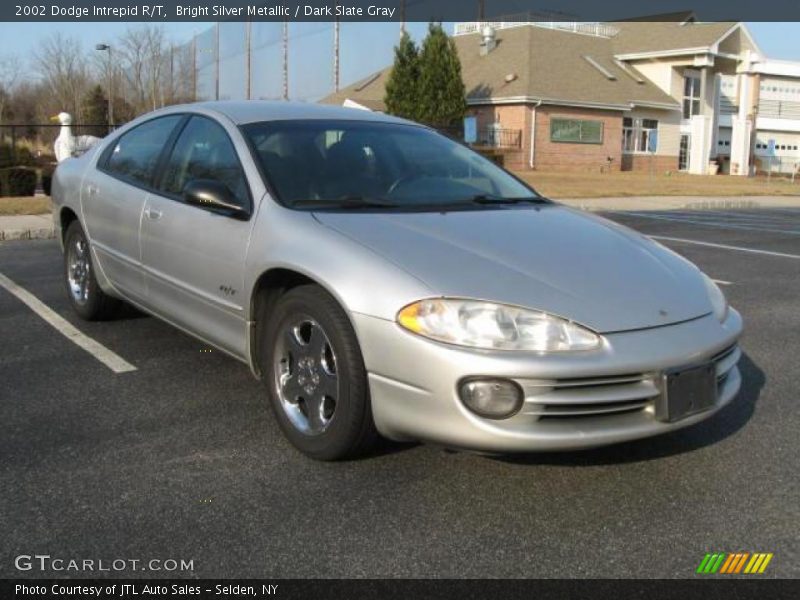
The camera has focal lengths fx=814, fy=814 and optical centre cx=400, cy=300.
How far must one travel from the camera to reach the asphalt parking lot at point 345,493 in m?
2.69

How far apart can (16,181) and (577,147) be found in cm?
2483

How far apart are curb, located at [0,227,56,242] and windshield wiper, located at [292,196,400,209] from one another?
7.90 metres

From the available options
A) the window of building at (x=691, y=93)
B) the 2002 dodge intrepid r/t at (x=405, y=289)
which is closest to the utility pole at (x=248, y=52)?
the window of building at (x=691, y=93)

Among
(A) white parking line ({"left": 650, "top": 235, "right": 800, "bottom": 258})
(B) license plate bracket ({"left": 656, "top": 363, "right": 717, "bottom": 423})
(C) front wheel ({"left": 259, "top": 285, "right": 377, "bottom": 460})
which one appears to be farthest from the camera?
(A) white parking line ({"left": 650, "top": 235, "right": 800, "bottom": 258})

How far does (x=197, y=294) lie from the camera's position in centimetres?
411

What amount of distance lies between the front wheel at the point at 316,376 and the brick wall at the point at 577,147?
3120 cm

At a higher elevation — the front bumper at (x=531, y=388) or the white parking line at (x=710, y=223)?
the front bumper at (x=531, y=388)

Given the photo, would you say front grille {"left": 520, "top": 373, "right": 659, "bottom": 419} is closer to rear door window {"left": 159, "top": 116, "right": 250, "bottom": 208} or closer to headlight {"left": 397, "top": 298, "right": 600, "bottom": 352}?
headlight {"left": 397, "top": 298, "right": 600, "bottom": 352}

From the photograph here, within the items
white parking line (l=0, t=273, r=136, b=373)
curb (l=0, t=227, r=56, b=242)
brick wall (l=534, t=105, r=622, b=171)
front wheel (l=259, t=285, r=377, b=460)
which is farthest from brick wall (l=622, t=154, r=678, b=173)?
front wheel (l=259, t=285, r=377, b=460)

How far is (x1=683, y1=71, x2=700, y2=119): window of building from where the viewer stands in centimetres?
4009

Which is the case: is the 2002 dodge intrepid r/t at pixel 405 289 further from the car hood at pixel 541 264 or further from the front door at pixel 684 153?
the front door at pixel 684 153

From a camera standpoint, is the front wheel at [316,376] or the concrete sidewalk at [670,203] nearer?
the front wheel at [316,376]

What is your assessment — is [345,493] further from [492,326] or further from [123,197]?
[123,197]

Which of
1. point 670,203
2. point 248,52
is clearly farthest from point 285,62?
point 670,203
